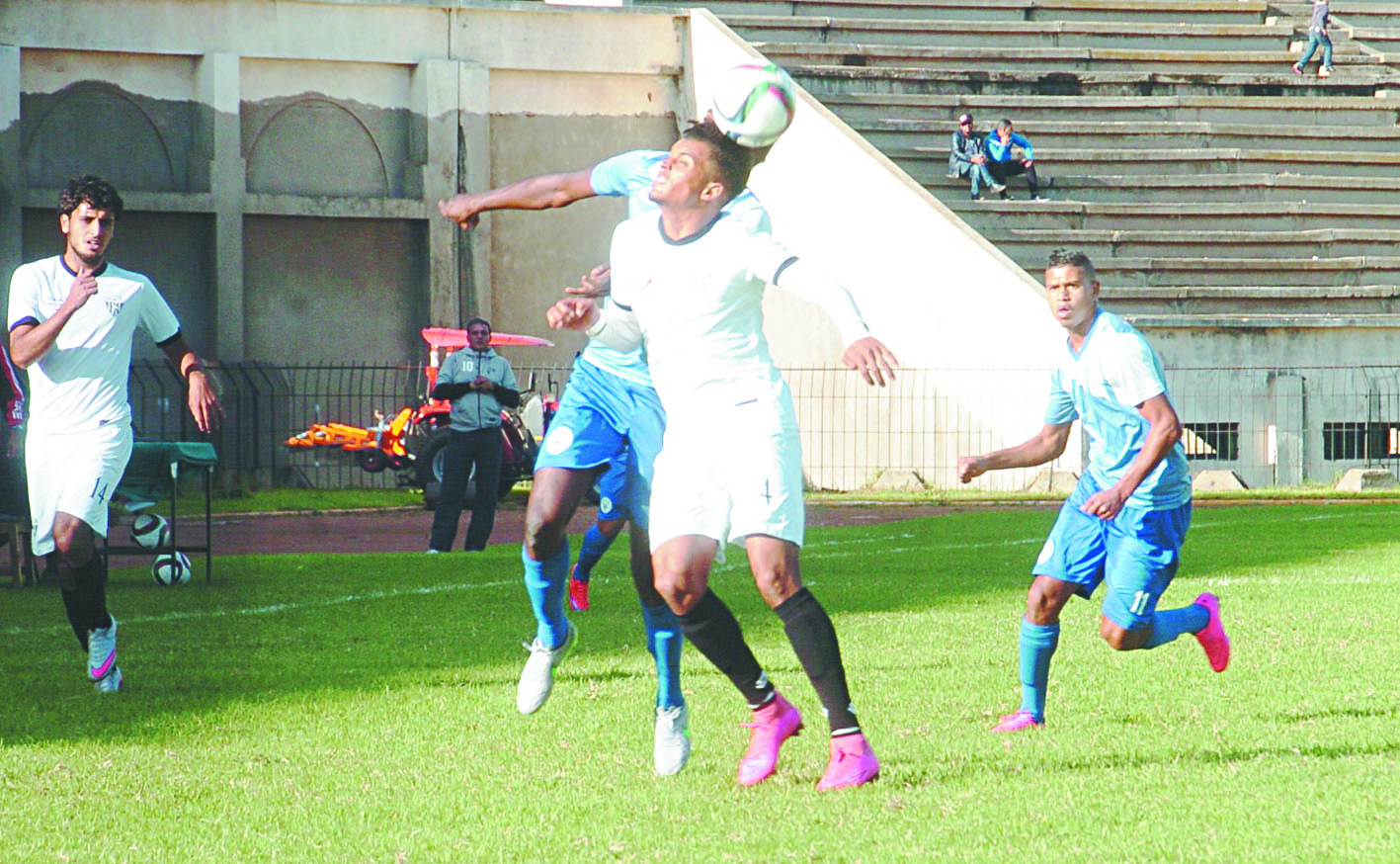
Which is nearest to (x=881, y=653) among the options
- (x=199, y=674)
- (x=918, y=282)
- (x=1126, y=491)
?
(x=1126, y=491)

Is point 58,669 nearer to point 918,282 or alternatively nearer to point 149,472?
point 149,472

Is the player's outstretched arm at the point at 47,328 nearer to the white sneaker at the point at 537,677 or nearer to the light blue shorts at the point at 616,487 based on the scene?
the light blue shorts at the point at 616,487

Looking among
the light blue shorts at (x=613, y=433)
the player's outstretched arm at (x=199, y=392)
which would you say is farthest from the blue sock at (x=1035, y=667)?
the player's outstretched arm at (x=199, y=392)

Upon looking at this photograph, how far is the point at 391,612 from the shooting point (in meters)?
11.5

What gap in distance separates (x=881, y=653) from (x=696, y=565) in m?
3.56

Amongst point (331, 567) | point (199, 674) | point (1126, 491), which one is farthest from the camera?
point (331, 567)

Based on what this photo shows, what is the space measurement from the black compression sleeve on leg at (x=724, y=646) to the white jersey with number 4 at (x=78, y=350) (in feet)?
11.5

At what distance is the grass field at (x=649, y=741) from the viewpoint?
5070 millimetres

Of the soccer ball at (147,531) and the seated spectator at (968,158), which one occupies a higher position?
the seated spectator at (968,158)

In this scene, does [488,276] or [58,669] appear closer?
[58,669]

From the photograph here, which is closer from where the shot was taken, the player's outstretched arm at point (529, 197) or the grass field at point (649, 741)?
the grass field at point (649, 741)

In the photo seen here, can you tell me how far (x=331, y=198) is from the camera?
2873 cm

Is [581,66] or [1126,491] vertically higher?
[581,66]

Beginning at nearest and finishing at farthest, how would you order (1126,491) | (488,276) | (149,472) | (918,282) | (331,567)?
(1126,491), (149,472), (331,567), (918,282), (488,276)
